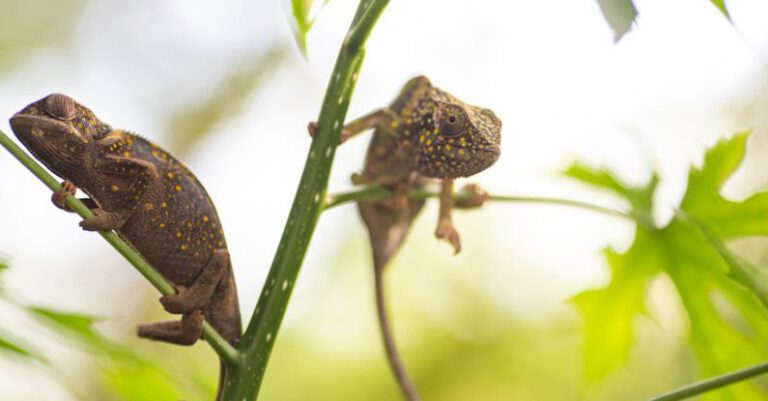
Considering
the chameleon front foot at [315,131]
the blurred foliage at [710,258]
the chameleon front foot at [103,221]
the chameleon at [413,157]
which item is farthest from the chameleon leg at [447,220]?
the chameleon front foot at [103,221]

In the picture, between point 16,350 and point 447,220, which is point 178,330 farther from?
point 447,220

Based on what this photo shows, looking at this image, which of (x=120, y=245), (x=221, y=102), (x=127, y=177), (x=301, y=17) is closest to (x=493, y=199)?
(x=301, y=17)

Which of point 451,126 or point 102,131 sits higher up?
point 102,131

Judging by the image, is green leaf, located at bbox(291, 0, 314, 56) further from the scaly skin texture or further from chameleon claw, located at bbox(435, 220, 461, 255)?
chameleon claw, located at bbox(435, 220, 461, 255)

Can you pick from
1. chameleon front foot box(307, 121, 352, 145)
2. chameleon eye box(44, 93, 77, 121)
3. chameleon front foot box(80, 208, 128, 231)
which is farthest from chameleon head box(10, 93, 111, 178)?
chameleon front foot box(307, 121, 352, 145)

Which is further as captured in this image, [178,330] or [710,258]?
[710,258]

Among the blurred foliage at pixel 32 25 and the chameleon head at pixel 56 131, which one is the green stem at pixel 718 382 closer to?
the chameleon head at pixel 56 131
